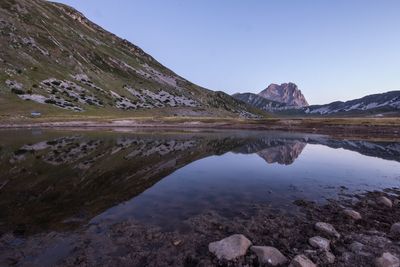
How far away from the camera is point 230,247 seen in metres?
15.2

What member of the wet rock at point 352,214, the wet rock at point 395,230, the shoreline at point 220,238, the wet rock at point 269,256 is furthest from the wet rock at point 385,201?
the wet rock at point 269,256

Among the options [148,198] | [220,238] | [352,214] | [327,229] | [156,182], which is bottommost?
[156,182]

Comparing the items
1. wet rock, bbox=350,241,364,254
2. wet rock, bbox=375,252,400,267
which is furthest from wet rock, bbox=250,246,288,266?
wet rock, bbox=375,252,400,267

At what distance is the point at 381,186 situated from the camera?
3122 cm

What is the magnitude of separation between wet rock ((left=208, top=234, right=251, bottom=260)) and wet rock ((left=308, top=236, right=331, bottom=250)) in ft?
10.5

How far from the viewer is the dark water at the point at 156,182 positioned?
20656 millimetres

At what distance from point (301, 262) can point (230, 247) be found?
3281 mm

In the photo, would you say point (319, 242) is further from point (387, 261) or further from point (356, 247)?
point (387, 261)

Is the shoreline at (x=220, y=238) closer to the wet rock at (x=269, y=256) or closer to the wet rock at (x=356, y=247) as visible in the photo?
the wet rock at (x=356, y=247)

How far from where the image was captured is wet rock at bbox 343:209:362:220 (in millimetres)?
20430

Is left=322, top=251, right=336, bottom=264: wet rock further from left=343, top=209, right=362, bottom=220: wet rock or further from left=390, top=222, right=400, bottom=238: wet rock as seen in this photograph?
left=343, top=209, right=362, bottom=220: wet rock

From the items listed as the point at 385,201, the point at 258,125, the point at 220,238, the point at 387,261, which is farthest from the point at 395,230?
the point at 258,125

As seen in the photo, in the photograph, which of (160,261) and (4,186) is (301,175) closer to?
(160,261)

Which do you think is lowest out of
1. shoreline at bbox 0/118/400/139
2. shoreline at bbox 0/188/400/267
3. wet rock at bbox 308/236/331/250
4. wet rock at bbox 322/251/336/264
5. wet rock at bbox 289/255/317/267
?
shoreline at bbox 0/118/400/139
